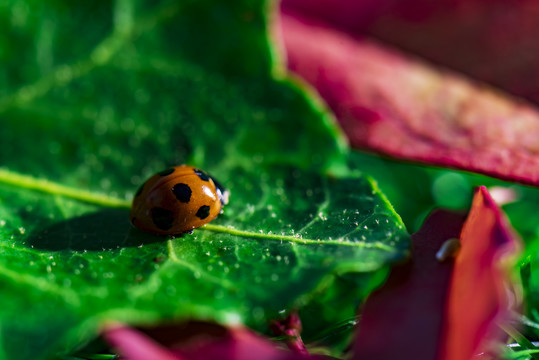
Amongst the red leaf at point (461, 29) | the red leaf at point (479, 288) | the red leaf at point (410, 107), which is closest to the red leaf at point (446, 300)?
the red leaf at point (479, 288)

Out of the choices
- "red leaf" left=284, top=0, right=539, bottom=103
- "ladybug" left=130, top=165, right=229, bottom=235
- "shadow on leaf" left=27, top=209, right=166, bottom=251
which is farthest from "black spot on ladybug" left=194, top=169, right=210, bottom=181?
"red leaf" left=284, top=0, right=539, bottom=103

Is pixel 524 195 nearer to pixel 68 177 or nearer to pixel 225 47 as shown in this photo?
pixel 225 47

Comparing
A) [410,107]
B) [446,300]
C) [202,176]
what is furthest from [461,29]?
[446,300]

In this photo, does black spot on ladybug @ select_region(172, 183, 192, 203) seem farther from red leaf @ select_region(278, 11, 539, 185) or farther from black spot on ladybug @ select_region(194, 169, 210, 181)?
red leaf @ select_region(278, 11, 539, 185)

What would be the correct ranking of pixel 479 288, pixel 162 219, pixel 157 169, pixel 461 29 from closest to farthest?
pixel 479 288
pixel 162 219
pixel 157 169
pixel 461 29

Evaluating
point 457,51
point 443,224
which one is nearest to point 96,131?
point 443,224

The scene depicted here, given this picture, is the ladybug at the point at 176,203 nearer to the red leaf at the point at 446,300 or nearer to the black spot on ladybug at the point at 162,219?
the black spot on ladybug at the point at 162,219

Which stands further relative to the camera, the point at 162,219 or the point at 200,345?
the point at 162,219

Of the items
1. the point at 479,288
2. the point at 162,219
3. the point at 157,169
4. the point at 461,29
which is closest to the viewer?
the point at 479,288

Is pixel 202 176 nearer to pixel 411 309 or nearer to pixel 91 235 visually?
pixel 91 235
